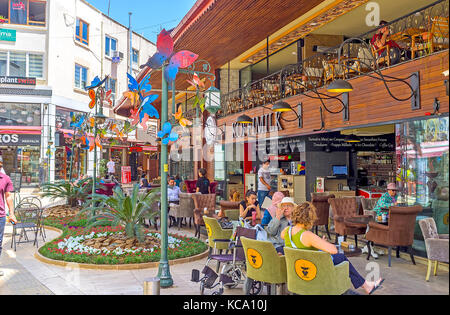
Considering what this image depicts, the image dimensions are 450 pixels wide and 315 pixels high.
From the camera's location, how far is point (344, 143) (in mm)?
13086

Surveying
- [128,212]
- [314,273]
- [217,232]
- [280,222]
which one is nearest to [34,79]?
[128,212]

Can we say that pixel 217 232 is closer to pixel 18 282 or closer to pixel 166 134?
pixel 166 134

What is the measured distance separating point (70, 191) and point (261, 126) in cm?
607

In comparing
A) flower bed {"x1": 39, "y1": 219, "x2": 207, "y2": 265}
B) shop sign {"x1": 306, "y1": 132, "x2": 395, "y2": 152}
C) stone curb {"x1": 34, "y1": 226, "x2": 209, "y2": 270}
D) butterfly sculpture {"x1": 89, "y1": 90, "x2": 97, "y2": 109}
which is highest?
butterfly sculpture {"x1": 89, "y1": 90, "x2": 97, "y2": 109}

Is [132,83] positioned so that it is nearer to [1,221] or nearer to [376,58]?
[1,221]

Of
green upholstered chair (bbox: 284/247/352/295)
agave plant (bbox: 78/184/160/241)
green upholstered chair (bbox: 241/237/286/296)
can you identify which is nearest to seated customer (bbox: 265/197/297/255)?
green upholstered chair (bbox: 241/237/286/296)

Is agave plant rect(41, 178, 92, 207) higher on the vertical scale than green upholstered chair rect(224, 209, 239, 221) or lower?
higher

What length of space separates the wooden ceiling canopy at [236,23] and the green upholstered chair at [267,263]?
5.91 m

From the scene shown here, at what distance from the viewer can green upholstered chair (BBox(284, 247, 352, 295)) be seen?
3.74m

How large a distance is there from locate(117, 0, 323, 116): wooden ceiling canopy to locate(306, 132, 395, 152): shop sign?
358cm

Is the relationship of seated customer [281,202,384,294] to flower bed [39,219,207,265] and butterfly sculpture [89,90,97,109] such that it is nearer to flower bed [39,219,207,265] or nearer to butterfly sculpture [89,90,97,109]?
flower bed [39,219,207,265]

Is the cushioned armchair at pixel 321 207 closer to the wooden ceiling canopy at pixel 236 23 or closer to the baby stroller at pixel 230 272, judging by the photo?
the baby stroller at pixel 230 272

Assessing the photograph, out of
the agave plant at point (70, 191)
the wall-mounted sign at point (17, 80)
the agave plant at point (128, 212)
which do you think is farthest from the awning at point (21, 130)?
the agave plant at point (128, 212)

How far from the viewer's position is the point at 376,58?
795cm
